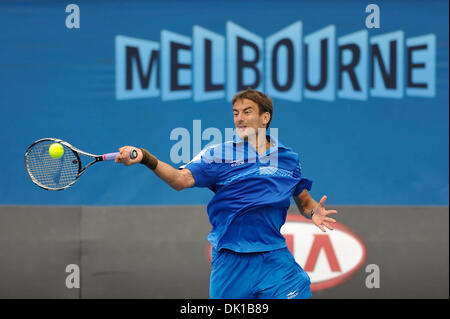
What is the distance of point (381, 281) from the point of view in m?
5.33

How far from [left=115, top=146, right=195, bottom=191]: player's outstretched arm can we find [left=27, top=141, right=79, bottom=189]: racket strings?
0.66 metres

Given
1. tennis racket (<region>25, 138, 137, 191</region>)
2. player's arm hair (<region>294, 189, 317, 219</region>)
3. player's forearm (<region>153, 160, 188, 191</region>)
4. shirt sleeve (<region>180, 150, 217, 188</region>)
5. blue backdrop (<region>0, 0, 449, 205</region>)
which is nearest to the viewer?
player's forearm (<region>153, 160, 188, 191</region>)

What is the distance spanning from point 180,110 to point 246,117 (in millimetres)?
1914

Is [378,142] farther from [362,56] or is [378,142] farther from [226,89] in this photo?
[226,89]

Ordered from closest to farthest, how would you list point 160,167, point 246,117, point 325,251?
point 160,167 < point 246,117 < point 325,251

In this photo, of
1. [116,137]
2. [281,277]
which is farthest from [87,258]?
[281,277]

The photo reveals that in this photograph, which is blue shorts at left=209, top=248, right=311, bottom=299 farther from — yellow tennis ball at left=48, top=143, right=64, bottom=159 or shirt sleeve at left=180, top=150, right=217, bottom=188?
yellow tennis ball at left=48, top=143, right=64, bottom=159

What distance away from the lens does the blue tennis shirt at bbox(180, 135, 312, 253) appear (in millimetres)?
3361

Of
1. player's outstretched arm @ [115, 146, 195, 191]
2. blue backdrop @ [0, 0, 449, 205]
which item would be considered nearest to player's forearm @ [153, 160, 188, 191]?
player's outstretched arm @ [115, 146, 195, 191]

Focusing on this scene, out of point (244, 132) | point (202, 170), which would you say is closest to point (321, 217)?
point (244, 132)

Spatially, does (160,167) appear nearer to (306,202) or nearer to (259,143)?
(259,143)

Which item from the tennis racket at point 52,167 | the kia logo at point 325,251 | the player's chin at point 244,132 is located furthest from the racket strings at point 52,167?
the kia logo at point 325,251

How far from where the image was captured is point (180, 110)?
534cm

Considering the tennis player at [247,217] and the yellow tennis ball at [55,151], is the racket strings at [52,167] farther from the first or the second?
the tennis player at [247,217]
